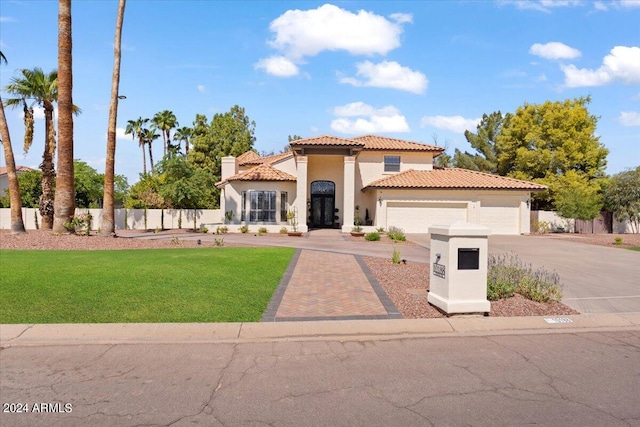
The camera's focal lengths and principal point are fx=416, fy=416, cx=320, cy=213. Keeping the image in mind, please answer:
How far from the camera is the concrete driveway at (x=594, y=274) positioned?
8.70m

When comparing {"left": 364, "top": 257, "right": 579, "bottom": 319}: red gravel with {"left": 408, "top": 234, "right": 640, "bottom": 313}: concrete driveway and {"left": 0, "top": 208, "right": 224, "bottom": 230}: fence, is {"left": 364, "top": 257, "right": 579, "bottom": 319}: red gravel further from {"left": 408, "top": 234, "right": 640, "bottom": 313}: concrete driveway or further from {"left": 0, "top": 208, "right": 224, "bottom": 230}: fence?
{"left": 0, "top": 208, "right": 224, "bottom": 230}: fence

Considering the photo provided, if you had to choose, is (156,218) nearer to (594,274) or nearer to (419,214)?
(419,214)

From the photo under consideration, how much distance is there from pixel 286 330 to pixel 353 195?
21.9m

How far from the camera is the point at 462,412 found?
→ 4.02 metres

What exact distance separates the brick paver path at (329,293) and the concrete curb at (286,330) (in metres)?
0.64

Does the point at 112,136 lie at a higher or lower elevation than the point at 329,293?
higher

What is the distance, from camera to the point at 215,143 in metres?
48.2

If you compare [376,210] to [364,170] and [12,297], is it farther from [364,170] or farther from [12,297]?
[12,297]

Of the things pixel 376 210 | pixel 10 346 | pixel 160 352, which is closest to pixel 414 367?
pixel 160 352

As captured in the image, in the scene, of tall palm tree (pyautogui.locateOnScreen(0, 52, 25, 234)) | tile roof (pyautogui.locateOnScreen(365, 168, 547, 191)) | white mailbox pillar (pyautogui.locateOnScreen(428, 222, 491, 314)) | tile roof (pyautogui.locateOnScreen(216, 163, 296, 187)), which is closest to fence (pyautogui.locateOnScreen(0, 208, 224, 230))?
tile roof (pyautogui.locateOnScreen(216, 163, 296, 187))

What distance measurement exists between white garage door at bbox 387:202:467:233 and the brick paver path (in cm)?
1572

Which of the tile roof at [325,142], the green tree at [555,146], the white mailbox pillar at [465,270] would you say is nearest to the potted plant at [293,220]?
the tile roof at [325,142]

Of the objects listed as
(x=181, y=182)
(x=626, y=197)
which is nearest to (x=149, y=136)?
(x=181, y=182)

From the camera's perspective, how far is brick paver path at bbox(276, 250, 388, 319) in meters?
7.65
